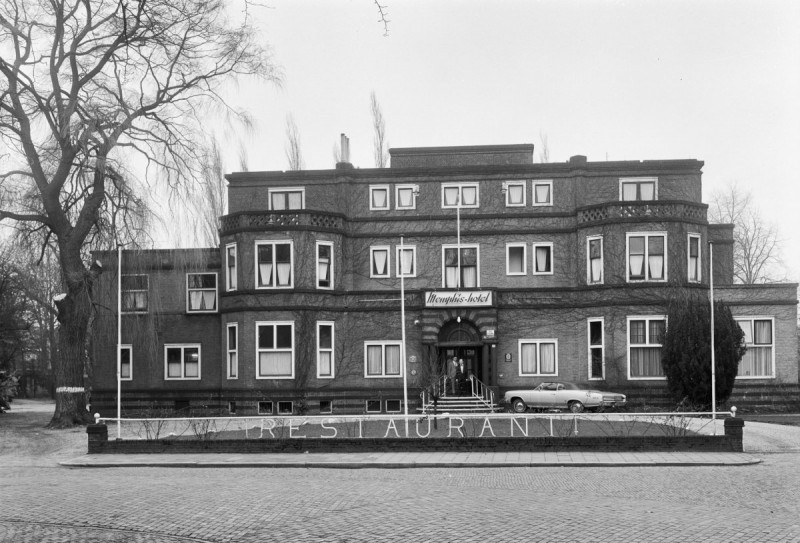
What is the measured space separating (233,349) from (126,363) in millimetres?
6204

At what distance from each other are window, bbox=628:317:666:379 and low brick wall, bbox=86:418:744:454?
15715mm

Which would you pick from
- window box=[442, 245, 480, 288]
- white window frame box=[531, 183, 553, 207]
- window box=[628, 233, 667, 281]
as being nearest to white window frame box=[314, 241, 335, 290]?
window box=[442, 245, 480, 288]

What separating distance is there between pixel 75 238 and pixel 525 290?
19.4 m

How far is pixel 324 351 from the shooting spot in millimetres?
39250

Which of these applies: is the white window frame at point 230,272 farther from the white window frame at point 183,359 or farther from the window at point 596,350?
the window at point 596,350

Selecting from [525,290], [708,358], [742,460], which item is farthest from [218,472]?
[525,290]

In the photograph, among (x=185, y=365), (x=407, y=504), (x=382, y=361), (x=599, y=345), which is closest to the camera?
(x=407, y=504)

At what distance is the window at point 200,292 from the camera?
41.7 metres

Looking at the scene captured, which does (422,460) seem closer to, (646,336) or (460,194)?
(646,336)

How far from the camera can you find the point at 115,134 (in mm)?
32281

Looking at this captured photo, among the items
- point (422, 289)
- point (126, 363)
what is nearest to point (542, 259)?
point (422, 289)

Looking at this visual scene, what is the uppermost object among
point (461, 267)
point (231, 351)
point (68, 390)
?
point (461, 267)

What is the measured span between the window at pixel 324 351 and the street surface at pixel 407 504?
18758 mm

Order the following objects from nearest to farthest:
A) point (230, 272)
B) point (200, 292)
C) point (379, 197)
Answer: point (230, 272), point (200, 292), point (379, 197)
